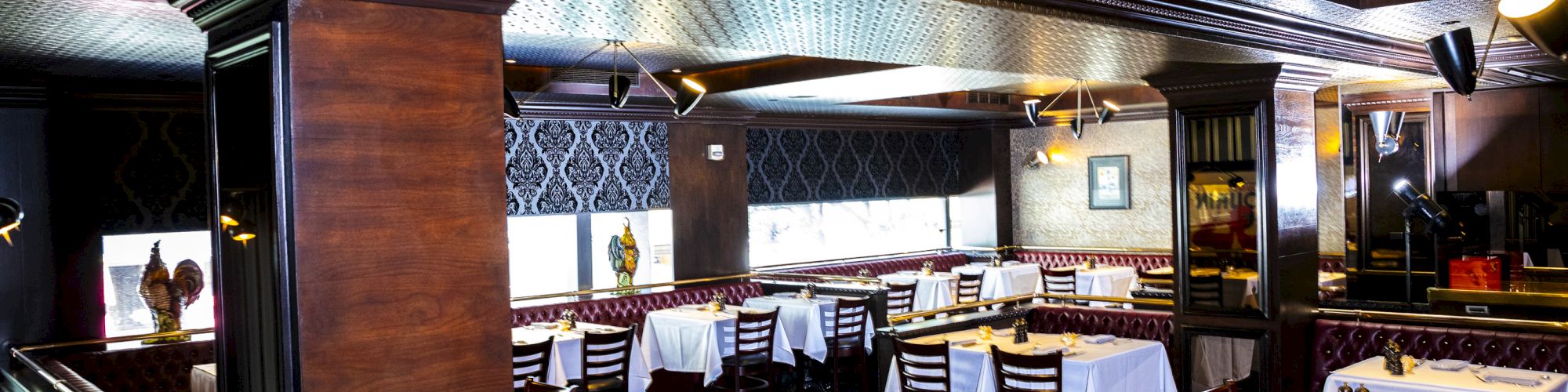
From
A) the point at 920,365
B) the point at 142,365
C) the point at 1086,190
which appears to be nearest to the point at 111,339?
the point at 142,365

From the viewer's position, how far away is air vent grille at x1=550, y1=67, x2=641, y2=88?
8500 millimetres

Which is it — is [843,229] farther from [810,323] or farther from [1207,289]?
[1207,289]

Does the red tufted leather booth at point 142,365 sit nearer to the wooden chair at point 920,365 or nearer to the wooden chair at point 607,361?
the wooden chair at point 607,361

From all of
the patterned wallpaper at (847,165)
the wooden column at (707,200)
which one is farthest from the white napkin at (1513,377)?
the patterned wallpaper at (847,165)

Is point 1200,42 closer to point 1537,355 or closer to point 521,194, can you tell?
point 1537,355

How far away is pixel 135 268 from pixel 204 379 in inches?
124

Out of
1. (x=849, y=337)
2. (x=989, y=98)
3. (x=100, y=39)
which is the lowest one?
(x=849, y=337)

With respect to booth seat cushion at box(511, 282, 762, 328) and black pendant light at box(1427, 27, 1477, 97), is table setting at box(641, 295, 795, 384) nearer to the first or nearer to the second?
booth seat cushion at box(511, 282, 762, 328)

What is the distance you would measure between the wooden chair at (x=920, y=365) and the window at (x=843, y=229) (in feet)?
19.4

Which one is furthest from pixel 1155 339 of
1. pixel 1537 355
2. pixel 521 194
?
pixel 521 194

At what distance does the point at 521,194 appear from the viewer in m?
9.42

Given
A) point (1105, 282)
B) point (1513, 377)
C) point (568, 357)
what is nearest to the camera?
point (1513, 377)

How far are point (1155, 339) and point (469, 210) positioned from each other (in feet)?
17.7

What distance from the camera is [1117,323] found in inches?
283
